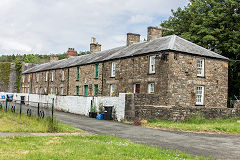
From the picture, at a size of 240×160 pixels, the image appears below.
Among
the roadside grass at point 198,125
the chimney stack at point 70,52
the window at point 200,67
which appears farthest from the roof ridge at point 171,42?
the chimney stack at point 70,52

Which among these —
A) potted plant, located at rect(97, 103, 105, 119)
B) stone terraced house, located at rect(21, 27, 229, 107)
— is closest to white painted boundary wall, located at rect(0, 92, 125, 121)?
potted plant, located at rect(97, 103, 105, 119)

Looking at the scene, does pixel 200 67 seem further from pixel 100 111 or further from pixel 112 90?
pixel 100 111

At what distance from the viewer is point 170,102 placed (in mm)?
21250

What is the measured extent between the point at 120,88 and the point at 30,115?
1058 cm

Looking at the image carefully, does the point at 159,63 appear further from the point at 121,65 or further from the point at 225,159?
the point at 225,159

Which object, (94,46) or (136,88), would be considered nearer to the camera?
(136,88)

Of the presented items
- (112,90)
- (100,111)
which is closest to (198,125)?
(100,111)

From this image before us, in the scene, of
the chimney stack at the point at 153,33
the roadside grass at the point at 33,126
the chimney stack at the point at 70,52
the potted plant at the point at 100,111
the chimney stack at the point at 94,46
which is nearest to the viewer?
the roadside grass at the point at 33,126

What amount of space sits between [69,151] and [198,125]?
10.3m

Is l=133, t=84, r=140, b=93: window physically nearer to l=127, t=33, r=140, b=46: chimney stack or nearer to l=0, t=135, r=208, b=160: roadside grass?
l=127, t=33, r=140, b=46: chimney stack

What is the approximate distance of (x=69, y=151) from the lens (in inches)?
339

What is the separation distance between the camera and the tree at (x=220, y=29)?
27.9 metres

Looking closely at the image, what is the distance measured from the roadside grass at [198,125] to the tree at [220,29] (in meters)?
10.8

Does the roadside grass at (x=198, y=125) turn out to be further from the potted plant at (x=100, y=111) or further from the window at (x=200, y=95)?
the potted plant at (x=100, y=111)
